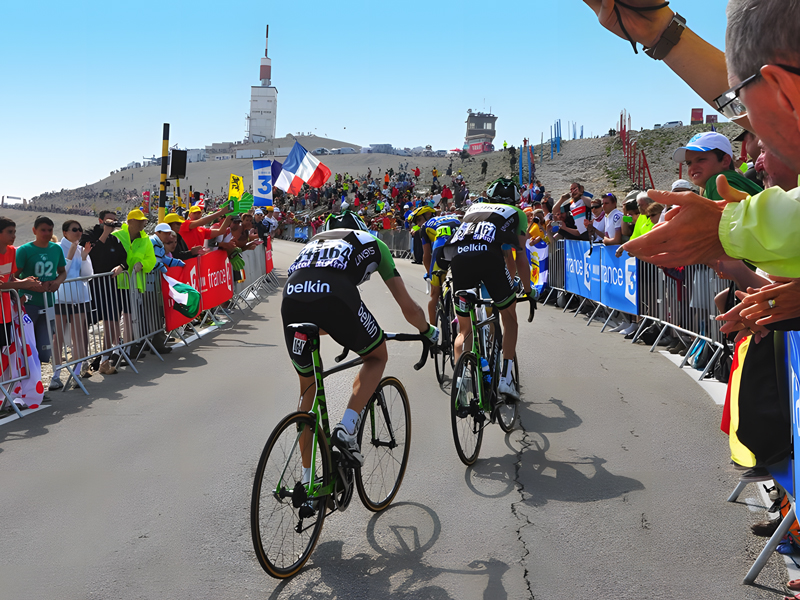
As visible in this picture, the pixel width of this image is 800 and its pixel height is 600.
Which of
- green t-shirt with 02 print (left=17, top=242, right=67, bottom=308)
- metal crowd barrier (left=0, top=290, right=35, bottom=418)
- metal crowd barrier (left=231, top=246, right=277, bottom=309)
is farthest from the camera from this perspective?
metal crowd barrier (left=231, top=246, right=277, bottom=309)

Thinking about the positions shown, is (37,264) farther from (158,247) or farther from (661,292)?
(661,292)

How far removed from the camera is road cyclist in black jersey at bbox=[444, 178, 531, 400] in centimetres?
636

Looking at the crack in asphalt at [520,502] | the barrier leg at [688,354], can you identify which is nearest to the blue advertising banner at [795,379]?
the crack in asphalt at [520,502]

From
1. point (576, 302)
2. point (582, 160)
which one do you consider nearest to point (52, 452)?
point (576, 302)

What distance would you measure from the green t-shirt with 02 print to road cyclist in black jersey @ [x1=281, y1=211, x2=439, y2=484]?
546cm

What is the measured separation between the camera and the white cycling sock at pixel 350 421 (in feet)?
13.3

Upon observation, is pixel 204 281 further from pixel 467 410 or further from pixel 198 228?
pixel 467 410

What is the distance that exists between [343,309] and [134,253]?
696 centimetres

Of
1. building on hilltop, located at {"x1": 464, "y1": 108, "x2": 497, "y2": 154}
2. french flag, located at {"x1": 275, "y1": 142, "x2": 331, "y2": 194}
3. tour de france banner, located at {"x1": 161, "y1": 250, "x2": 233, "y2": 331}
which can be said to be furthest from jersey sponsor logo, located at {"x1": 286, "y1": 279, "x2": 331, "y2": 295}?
building on hilltop, located at {"x1": 464, "y1": 108, "x2": 497, "y2": 154}

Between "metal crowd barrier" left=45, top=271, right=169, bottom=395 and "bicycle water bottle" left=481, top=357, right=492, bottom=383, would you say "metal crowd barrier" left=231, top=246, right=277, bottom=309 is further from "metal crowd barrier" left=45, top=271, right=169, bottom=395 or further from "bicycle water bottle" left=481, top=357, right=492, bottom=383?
"bicycle water bottle" left=481, top=357, right=492, bottom=383

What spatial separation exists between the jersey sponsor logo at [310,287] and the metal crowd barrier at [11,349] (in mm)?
4828

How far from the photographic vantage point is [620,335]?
11539 mm

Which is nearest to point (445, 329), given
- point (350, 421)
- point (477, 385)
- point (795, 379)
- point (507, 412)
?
point (507, 412)

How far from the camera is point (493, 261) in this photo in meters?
6.37
